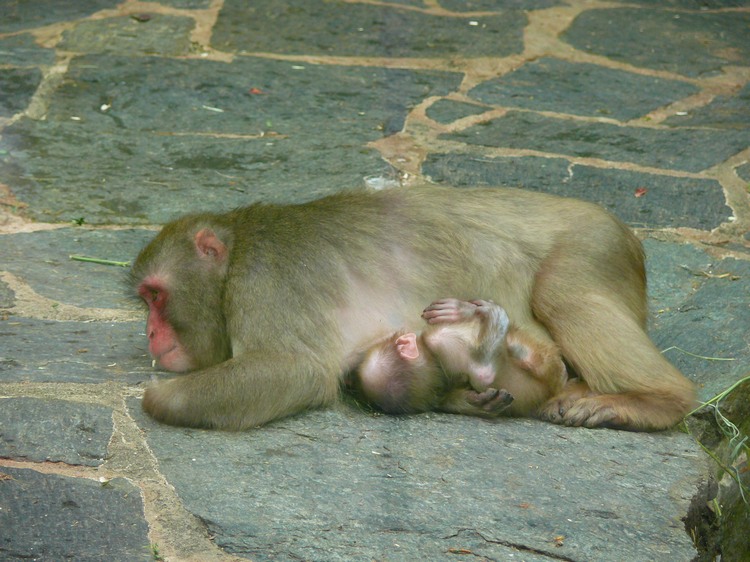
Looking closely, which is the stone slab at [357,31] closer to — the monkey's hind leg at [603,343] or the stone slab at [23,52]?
the stone slab at [23,52]

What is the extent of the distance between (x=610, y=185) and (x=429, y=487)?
11.3 feet

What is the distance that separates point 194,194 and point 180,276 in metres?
1.91

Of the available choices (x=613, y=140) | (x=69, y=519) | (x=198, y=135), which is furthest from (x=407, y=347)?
(x=613, y=140)

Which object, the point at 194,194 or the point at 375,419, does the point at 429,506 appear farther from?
the point at 194,194

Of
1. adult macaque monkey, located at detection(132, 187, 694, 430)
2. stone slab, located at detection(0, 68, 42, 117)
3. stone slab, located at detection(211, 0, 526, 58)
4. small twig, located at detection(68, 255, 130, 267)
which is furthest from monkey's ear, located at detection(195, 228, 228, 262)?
stone slab, located at detection(211, 0, 526, 58)

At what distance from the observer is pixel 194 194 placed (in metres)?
6.34

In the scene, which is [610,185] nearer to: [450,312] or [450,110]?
[450,110]

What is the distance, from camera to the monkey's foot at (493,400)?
421 centimetres

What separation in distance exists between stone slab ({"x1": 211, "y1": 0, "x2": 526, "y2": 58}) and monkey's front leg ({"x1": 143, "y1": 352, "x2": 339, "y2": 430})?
179 inches

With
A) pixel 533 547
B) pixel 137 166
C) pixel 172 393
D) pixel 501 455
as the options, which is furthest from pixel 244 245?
pixel 137 166

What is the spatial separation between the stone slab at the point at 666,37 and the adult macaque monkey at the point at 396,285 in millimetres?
4174

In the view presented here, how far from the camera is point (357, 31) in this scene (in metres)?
8.62

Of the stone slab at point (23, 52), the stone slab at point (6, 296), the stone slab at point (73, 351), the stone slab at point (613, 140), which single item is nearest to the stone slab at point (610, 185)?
the stone slab at point (613, 140)

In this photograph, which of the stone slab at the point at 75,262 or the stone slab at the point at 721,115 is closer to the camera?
the stone slab at the point at 75,262
